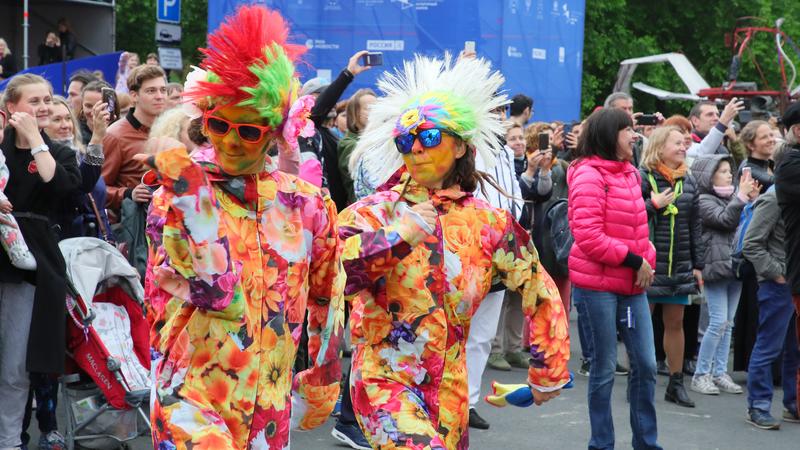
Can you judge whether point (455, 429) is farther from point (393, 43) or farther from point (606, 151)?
point (393, 43)

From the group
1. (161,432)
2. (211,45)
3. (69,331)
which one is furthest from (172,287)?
(69,331)

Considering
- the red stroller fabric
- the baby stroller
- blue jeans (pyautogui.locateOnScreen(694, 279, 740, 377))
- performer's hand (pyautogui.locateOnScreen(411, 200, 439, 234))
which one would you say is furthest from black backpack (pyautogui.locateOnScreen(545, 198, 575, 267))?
performer's hand (pyautogui.locateOnScreen(411, 200, 439, 234))

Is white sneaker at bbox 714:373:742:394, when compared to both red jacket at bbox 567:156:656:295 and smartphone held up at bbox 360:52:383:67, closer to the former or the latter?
red jacket at bbox 567:156:656:295

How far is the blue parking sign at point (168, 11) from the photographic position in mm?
12969

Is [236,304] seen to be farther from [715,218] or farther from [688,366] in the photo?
[688,366]

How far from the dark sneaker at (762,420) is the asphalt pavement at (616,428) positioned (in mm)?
43

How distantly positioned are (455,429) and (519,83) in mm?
10769

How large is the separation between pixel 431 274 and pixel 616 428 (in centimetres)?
386

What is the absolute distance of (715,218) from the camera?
9.05 meters

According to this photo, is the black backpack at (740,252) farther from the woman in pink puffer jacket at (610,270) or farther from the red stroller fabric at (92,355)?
the red stroller fabric at (92,355)

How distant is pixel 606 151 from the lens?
6477 mm

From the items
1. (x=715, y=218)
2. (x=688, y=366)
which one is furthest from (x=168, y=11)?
(x=688, y=366)

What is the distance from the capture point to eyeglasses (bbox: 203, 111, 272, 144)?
3.49 meters

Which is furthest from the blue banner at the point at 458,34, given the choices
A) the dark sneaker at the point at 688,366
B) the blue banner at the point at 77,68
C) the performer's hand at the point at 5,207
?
the performer's hand at the point at 5,207
